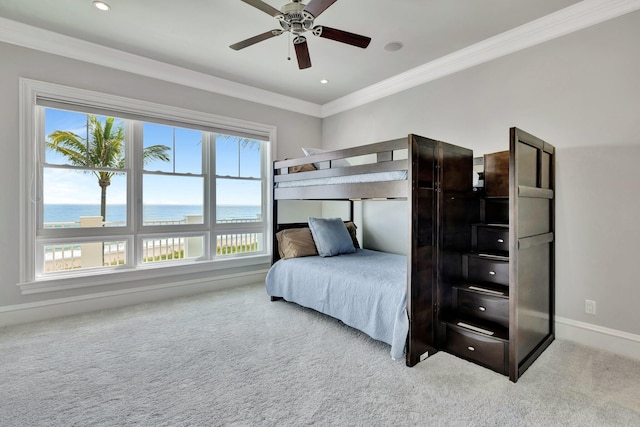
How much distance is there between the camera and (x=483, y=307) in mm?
2326

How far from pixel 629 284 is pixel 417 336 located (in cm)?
167

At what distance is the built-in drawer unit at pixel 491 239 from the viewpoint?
2.49 metres

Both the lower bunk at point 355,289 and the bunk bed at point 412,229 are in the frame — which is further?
the lower bunk at point 355,289

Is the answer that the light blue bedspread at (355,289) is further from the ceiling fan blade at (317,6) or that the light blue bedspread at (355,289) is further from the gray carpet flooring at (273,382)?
the ceiling fan blade at (317,6)

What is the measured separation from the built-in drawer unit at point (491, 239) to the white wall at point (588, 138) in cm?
56

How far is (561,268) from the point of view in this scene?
8.60ft

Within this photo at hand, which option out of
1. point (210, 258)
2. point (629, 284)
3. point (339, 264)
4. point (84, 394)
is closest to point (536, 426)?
point (629, 284)

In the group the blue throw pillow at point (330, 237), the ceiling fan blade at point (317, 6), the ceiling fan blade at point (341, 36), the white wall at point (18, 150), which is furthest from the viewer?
the blue throw pillow at point (330, 237)

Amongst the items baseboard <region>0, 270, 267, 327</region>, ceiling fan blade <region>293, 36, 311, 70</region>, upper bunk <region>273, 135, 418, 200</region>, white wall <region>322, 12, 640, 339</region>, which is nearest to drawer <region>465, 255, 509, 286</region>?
white wall <region>322, 12, 640, 339</region>

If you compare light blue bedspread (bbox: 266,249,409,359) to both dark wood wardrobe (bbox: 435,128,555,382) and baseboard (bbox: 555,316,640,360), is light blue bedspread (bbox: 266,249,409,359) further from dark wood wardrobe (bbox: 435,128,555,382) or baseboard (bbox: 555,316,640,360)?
baseboard (bbox: 555,316,640,360)

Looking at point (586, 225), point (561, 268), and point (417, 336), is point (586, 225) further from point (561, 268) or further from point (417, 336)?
point (417, 336)

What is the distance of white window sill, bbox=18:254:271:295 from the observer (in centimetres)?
298

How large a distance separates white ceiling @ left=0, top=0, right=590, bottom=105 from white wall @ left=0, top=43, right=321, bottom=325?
0.98ft

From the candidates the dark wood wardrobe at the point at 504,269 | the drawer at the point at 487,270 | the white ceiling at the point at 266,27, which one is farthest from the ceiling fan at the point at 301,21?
the drawer at the point at 487,270
